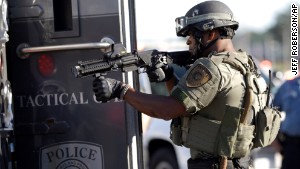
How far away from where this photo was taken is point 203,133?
458cm

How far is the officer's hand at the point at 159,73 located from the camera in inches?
189

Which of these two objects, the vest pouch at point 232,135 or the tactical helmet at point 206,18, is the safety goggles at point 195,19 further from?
the vest pouch at point 232,135

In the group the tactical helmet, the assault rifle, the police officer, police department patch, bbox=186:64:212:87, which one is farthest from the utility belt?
the tactical helmet

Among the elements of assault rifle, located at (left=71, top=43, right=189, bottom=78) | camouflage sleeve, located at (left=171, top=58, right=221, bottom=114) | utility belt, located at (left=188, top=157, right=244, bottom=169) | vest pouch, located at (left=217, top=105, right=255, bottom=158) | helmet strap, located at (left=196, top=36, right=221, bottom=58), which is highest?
helmet strap, located at (left=196, top=36, right=221, bottom=58)

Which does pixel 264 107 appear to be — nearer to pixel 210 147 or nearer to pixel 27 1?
pixel 210 147

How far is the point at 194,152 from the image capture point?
15.5 ft

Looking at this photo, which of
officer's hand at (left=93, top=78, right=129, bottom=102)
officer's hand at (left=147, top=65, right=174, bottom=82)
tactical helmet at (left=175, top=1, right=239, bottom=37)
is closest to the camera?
officer's hand at (left=93, top=78, right=129, bottom=102)

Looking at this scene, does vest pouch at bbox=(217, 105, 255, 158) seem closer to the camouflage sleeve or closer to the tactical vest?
the tactical vest

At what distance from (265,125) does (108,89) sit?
1.04 meters

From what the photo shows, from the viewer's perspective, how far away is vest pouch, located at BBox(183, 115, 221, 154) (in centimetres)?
456

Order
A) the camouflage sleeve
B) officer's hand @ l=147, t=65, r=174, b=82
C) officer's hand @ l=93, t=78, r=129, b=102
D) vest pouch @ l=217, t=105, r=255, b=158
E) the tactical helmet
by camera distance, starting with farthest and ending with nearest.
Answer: officer's hand @ l=147, t=65, r=174, b=82, the tactical helmet, vest pouch @ l=217, t=105, r=255, b=158, the camouflage sleeve, officer's hand @ l=93, t=78, r=129, b=102

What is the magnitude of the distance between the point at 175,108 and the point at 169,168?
15.2 feet

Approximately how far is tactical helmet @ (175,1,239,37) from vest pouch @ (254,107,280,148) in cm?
52

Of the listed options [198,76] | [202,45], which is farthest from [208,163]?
[202,45]
